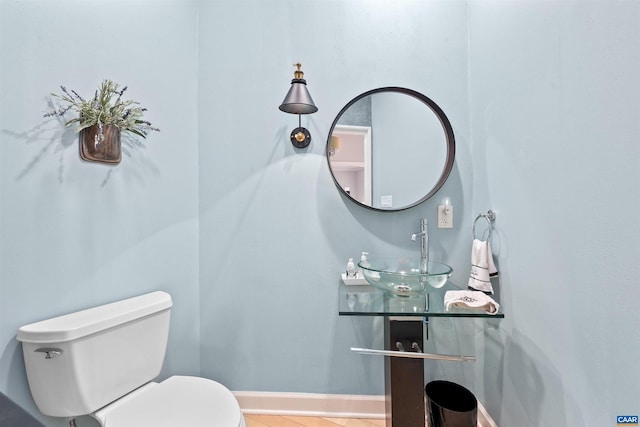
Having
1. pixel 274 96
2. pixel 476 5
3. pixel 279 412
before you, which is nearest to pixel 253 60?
pixel 274 96

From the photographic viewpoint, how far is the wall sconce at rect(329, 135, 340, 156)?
1.53 m

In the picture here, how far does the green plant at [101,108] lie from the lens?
1.05 meters

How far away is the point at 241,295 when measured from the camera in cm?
158

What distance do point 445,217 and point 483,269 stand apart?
33 cm

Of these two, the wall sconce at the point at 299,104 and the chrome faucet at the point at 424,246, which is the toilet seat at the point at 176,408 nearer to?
the chrome faucet at the point at 424,246

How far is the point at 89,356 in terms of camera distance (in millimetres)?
992

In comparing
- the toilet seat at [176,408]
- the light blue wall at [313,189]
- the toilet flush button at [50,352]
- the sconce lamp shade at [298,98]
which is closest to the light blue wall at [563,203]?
the light blue wall at [313,189]

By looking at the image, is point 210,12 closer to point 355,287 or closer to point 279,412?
point 355,287

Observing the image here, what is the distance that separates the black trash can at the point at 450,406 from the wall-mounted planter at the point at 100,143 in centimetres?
166

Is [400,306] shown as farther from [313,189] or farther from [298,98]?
[298,98]

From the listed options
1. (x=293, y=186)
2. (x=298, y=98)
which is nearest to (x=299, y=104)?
(x=298, y=98)

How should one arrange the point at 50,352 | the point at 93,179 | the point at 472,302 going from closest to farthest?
1. the point at 50,352
2. the point at 472,302
3. the point at 93,179

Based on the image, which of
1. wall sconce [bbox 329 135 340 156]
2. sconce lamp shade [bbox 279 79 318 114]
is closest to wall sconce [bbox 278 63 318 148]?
sconce lamp shade [bbox 279 79 318 114]

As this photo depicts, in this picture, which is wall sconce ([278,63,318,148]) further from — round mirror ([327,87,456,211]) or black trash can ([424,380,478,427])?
black trash can ([424,380,478,427])
